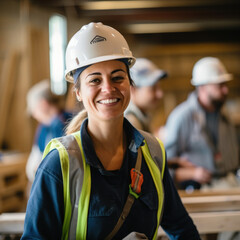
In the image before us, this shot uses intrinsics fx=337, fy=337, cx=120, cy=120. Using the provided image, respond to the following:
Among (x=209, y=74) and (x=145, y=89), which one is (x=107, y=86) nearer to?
(x=145, y=89)

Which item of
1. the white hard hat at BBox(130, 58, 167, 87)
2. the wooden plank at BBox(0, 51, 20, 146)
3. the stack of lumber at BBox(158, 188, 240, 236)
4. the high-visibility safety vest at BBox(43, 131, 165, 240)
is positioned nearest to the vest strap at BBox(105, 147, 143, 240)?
the high-visibility safety vest at BBox(43, 131, 165, 240)

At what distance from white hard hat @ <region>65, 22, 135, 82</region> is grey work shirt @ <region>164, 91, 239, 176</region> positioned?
2041mm


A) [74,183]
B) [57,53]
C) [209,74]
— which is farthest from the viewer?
[57,53]

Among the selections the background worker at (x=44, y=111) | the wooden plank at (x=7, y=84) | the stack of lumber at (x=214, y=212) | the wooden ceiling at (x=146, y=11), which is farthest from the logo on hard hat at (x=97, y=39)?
the wooden ceiling at (x=146, y=11)

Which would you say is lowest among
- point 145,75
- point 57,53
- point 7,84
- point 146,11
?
point 145,75

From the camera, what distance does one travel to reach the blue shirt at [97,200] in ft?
4.03

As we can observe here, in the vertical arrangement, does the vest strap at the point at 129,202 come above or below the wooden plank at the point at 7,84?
below

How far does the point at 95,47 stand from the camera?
4.48 ft

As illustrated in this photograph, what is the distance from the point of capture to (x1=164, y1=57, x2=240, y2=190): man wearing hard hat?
3211 millimetres

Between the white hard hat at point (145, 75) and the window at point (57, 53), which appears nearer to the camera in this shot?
the white hard hat at point (145, 75)

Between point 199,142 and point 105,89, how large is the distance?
217 centimetres

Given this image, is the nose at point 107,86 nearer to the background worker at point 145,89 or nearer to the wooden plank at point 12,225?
the wooden plank at point 12,225

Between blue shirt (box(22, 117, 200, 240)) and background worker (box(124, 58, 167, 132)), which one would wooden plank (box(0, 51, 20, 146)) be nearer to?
background worker (box(124, 58, 167, 132))

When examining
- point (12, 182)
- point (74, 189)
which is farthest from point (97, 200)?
point (12, 182)
